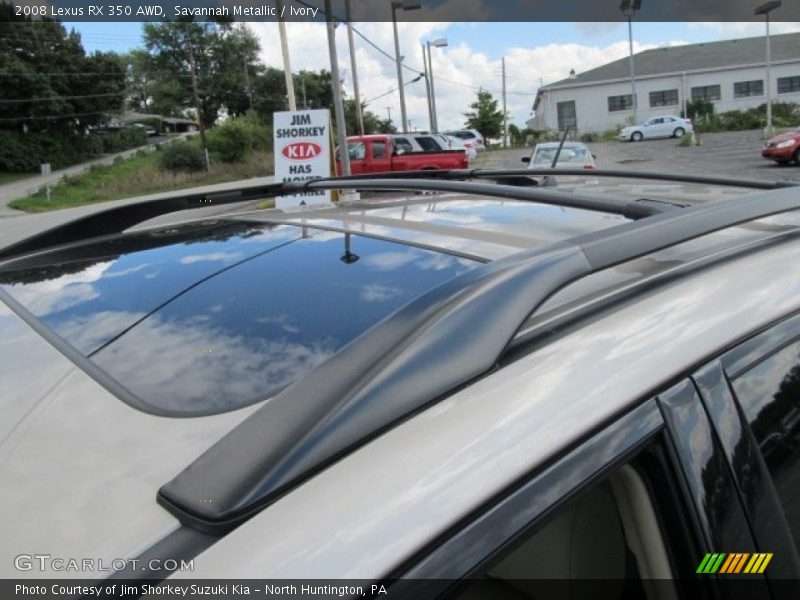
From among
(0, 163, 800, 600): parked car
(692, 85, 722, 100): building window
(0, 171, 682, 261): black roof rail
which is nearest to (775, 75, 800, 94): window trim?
(692, 85, 722, 100): building window

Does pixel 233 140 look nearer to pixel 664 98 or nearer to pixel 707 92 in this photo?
pixel 664 98

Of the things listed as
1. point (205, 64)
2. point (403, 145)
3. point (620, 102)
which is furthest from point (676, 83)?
point (205, 64)

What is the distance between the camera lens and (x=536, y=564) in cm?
122

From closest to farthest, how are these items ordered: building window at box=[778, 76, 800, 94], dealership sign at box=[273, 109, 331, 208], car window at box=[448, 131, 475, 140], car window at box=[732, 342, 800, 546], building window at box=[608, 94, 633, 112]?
car window at box=[732, 342, 800, 546]
dealership sign at box=[273, 109, 331, 208]
car window at box=[448, 131, 475, 140]
building window at box=[778, 76, 800, 94]
building window at box=[608, 94, 633, 112]

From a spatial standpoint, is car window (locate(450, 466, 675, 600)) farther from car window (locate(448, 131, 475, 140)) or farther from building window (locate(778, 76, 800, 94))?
building window (locate(778, 76, 800, 94))

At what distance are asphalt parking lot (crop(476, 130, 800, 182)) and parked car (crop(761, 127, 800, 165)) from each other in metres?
0.38

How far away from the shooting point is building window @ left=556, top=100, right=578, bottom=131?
58.4 metres

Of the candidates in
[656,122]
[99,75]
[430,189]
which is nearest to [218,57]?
[99,75]

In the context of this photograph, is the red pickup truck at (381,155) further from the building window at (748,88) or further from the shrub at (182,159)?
the building window at (748,88)

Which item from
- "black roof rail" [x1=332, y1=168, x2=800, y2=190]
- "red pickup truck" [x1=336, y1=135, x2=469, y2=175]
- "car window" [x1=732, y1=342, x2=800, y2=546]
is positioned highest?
"red pickup truck" [x1=336, y1=135, x2=469, y2=175]

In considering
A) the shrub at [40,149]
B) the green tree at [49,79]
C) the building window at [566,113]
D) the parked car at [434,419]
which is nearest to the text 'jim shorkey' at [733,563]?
the parked car at [434,419]

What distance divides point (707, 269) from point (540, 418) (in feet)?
2.01

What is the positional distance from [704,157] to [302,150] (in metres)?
26.8

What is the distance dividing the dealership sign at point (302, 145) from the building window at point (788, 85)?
5632cm
